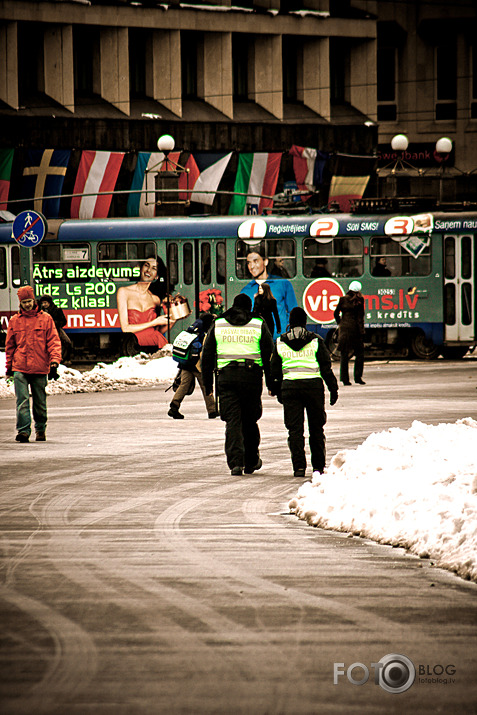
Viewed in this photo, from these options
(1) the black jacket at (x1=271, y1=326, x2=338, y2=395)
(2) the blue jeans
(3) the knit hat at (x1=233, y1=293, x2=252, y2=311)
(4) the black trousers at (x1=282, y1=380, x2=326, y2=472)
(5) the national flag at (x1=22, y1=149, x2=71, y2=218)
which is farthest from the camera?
(5) the national flag at (x1=22, y1=149, x2=71, y2=218)

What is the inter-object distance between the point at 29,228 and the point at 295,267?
29.2 feet

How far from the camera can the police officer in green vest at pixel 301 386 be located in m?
11.6

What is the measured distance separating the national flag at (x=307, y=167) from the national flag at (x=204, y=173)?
2.61 meters

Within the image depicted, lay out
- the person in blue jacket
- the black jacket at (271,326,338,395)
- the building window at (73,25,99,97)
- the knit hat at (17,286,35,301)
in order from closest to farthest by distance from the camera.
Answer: the black jacket at (271,326,338,395), the knit hat at (17,286,35,301), the person in blue jacket, the building window at (73,25,99,97)

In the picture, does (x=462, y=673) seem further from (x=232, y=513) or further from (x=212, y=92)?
(x=212, y=92)

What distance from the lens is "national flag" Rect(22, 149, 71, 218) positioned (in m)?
40.7

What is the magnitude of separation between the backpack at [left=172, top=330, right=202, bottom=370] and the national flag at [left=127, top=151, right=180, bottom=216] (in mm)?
24871

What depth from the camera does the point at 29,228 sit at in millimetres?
22641

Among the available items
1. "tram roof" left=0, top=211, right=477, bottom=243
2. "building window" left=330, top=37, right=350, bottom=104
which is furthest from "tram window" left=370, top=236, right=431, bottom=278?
"building window" left=330, top=37, right=350, bottom=104

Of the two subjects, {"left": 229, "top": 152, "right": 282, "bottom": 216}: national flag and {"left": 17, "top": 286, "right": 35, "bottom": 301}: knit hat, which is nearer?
{"left": 17, "top": 286, "right": 35, "bottom": 301}: knit hat

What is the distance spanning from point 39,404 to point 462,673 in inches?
405

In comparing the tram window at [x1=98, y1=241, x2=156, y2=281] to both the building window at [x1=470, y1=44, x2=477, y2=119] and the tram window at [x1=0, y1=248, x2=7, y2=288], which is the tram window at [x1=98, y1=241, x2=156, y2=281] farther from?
the building window at [x1=470, y1=44, x2=477, y2=119]

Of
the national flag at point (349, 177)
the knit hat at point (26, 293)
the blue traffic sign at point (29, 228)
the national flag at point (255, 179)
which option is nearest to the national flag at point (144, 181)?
the national flag at point (255, 179)

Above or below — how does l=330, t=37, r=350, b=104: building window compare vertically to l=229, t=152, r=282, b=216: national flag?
above
